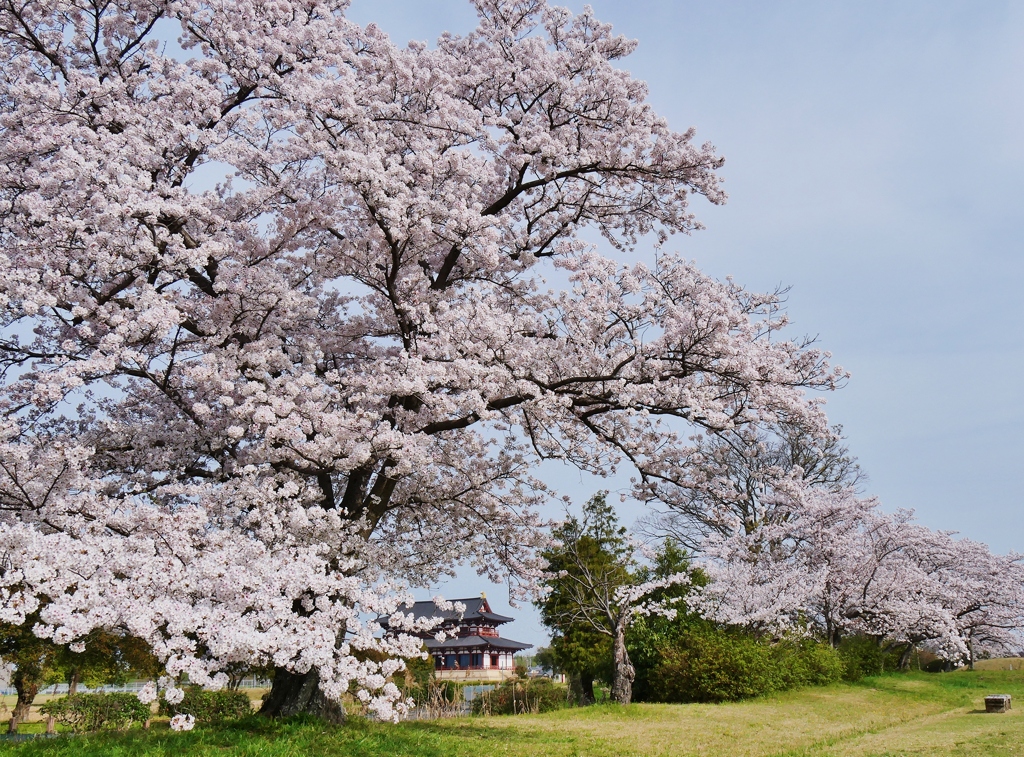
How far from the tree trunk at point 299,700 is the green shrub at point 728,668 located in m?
12.5

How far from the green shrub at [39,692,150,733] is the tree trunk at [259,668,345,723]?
5964 millimetres

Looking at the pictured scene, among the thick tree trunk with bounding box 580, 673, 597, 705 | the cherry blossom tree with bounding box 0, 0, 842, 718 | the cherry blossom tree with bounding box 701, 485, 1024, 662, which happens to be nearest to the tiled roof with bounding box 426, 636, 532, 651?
the thick tree trunk with bounding box 580, 673, 597, 705

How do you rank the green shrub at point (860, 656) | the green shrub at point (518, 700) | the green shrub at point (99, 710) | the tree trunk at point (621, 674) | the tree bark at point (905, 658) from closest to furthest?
1. the green shrub at point (99, 710)
2. the tree trunk at point (621, 674)
3. the green shrub at point (518, 700)
4. the green shrub at point (860, 656)
5. the tree bark at point (905, 658)

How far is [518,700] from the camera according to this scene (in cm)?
2381

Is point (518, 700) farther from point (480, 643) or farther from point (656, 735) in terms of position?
point (480, 643)

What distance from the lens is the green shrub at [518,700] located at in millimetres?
23156

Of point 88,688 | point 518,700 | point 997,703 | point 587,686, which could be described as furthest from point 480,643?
point 997,703

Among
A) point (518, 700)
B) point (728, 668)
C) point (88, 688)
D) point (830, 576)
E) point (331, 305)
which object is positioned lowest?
point (518, 700)

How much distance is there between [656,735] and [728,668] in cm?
843

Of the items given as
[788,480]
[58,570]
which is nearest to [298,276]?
[58,570]

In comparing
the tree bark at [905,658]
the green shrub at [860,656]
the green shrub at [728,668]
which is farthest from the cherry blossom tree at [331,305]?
the tree bark at [905,658]

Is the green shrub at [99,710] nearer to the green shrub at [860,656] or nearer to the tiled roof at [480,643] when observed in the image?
the green shrub at [860,656]

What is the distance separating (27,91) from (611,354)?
949cm

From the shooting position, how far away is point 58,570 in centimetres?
678
